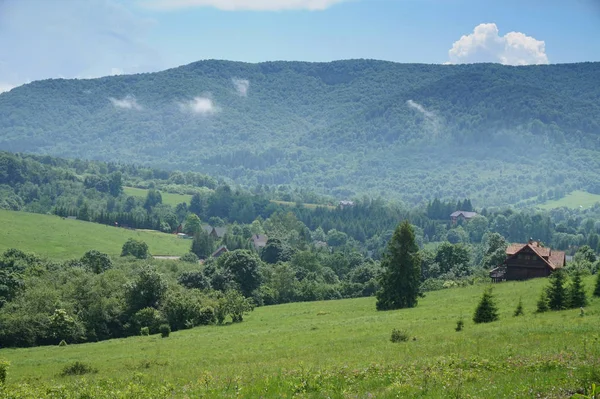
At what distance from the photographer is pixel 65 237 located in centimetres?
12750

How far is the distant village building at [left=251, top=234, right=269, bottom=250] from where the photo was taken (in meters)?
161

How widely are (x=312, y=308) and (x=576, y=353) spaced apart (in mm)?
51707

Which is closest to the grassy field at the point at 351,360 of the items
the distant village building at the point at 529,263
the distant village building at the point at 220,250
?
the distant village building at the point at 529,263

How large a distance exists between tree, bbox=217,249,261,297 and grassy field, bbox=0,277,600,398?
94.2 feet

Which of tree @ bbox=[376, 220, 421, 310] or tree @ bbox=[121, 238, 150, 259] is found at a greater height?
tree @ bbox=[376, 220, 421, 310]

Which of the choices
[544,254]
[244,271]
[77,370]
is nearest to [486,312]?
[77,370]

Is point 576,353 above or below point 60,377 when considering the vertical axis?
above

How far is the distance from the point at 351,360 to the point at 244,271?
6045 cm

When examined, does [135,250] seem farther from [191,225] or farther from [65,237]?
[191,225]

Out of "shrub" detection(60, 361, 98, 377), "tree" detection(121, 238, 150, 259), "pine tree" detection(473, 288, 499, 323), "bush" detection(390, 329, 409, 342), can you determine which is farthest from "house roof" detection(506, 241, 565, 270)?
"tree" detection(121, 238, 150, 259)

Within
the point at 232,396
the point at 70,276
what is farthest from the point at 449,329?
the point at 70,276

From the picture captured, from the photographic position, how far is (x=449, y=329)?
138 feet

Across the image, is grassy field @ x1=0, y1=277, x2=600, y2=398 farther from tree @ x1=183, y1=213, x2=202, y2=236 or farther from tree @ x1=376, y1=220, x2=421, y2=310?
tree @ x1=183, y1=213, x2=202, y2=236

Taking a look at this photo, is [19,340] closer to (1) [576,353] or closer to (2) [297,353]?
(2) [297,353]
